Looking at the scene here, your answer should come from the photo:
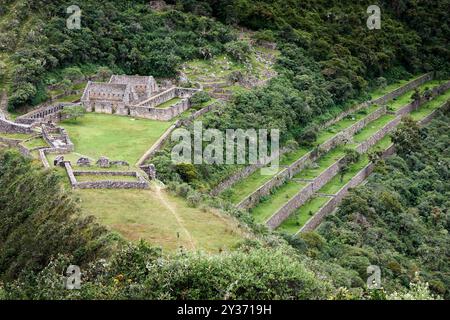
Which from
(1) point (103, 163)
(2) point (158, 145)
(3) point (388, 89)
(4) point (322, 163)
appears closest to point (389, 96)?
(3) point (388, 89)

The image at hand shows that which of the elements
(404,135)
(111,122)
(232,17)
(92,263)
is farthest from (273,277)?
(232,17)

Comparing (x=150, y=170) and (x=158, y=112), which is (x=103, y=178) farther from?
(x=158, y=112)

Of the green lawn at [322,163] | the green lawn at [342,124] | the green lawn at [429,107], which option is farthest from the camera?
the green lawn at [429,107]

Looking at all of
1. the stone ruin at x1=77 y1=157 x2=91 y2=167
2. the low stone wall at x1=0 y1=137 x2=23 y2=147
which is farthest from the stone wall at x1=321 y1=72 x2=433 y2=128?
the stone ruin at x1=77 y1=157 x2=91 y2=167

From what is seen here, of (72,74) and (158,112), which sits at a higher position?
(72,74)

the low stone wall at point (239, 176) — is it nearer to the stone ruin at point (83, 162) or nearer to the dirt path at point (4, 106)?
the stone ruin at point (83, 162)

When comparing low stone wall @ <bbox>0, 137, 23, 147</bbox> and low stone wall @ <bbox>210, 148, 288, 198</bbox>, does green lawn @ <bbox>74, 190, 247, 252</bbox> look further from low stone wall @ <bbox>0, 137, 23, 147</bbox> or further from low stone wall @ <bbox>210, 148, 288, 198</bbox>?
low stone wall @ <bbox>0, 137, 23, 147</bbox>

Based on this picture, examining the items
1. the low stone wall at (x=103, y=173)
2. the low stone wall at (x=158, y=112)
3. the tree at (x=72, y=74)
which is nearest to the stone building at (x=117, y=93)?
the low stone wall at (x=158, y=112)
